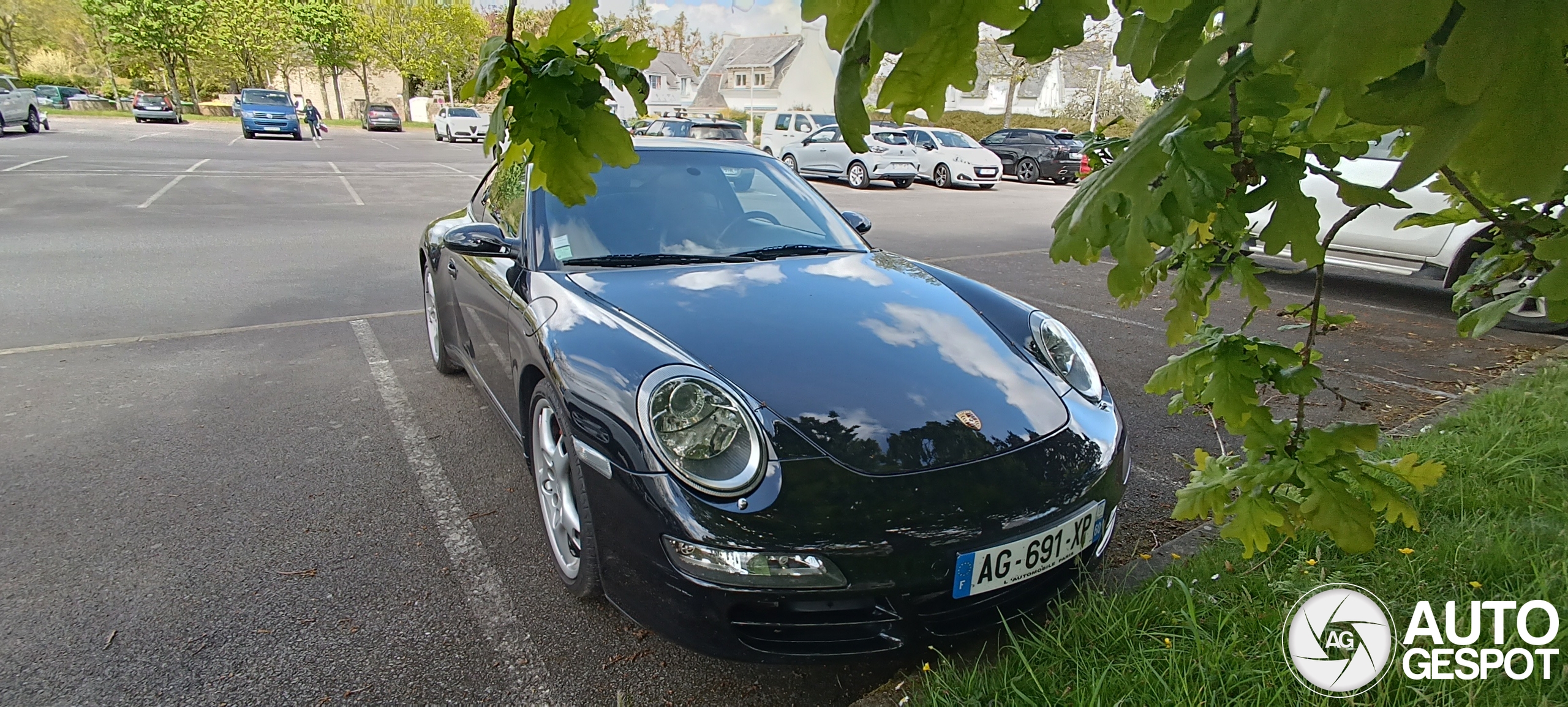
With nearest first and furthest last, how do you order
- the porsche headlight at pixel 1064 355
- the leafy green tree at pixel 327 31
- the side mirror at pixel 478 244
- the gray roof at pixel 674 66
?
the porsche headlight at pixel 1064 355
the side mirror at pixel 478 244
the leafy green tree at pixel 327 31
the gray roof at pixel 674 66

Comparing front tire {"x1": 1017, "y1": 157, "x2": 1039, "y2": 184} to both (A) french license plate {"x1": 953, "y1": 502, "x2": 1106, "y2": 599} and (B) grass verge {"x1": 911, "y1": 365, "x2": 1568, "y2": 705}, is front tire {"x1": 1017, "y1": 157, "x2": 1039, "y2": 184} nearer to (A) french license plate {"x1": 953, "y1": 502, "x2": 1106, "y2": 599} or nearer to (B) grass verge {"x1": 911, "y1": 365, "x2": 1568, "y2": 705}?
(B) grass verge {"x1": 911, "y1": 365, "x2": 1568, "y2": 705}

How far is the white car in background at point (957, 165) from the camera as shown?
65.0 feet

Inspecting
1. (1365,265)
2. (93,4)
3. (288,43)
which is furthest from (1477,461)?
(93,4)

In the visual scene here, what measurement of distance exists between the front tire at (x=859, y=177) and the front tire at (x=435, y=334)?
579 inches

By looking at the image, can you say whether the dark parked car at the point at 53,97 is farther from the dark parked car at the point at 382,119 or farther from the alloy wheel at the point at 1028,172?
the alloy wheel at the point at 1028,172

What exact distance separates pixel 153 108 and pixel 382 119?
8.84 meters

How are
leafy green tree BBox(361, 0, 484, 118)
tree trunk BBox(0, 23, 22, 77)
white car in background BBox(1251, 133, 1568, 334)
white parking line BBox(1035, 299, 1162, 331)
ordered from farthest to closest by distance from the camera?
tree trunk BBox(0, 23, 22, 77)
leafy green tree BBox(361, 0, 484, 118)
white parking line BBox(1035, 299, 1162, 331)
white car in background BBox(1251, 133, 1568, 334)

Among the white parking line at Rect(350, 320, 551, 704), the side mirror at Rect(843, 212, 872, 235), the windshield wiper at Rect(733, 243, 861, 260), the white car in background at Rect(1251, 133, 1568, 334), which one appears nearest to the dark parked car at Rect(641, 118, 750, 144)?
the white car in background at Rect(1251, 133, 1568, 334)

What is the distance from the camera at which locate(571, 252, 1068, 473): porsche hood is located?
219 centimetres

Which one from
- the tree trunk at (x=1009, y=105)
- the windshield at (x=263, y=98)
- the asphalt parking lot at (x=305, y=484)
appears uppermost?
the tree trunk at (x=1009, y=105)

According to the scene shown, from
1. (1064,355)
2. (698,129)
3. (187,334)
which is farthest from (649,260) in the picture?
(698,129)

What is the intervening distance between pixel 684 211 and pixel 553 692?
199 cm

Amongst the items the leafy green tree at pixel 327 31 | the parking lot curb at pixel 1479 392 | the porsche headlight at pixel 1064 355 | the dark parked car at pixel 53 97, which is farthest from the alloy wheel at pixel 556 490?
the dark parked car at pixel 53 97

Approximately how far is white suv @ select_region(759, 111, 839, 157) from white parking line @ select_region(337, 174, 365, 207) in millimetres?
10380
